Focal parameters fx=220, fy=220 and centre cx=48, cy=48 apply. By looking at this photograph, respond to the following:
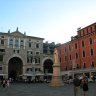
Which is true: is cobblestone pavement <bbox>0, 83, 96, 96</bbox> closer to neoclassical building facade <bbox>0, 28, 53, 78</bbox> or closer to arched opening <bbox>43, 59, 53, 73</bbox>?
neoclassical building facade <bbox>0, 28, 53, 78</bbox>

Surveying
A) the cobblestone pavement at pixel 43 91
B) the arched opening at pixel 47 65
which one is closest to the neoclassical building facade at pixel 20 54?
the arched opening at pixel 47 65

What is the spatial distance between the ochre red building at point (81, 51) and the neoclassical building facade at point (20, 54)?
26.7 ft

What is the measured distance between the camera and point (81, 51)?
60.3m

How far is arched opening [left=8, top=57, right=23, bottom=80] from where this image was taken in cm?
7026

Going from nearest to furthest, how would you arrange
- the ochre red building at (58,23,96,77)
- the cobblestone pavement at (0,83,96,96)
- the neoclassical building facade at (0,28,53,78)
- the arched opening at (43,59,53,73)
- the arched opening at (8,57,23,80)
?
the cobblestone pavement at (0,83,96,96) → the ochre red building at (58,23,96,77) → the neoclassical building facade at (0,28,53,78) → the arched opening at (8,57,23,80) → the arched opening at (43,59,53,73)

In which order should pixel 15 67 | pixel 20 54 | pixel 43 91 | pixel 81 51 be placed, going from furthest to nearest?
pixel 15 67 → pixel 20 54 → pixel 81 51 → pixel 43 91

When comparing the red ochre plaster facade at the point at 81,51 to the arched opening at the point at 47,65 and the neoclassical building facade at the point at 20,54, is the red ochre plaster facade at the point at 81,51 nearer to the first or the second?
the arched opening at the point at 47,65

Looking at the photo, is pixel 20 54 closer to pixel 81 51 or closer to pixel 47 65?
pixel 47 65

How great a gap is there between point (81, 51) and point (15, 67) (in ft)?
76.2

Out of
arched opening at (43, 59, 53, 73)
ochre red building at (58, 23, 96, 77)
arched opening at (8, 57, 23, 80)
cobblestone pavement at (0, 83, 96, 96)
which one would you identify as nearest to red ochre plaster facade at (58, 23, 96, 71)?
ochre red building at (58, 23, 96, 77)

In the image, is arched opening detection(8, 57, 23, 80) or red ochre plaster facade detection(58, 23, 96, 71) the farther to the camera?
arched opening detection(8, 57, 23, 80)

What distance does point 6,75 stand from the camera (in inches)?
2542

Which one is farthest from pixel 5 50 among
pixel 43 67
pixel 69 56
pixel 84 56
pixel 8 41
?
pixel 84 56

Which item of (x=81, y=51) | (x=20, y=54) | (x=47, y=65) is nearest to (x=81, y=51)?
(x=81, y=51)
